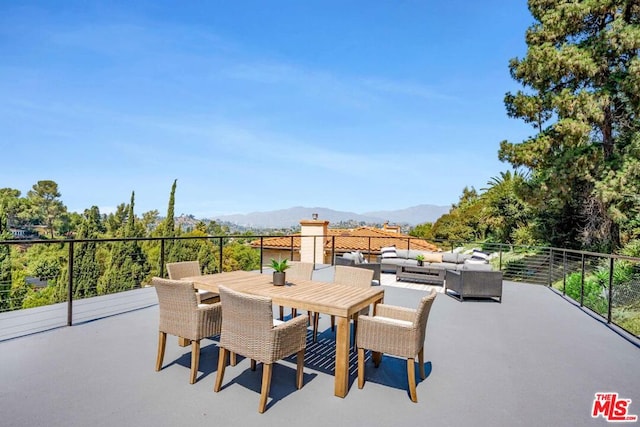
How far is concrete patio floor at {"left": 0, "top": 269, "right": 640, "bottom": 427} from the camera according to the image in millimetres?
2197

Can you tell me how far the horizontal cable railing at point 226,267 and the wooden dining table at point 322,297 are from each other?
1796mm

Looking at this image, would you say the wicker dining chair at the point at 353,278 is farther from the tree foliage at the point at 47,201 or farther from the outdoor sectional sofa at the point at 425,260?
the tree foliage at the point at 47,201

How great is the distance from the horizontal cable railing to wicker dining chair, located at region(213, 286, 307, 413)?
234 cm

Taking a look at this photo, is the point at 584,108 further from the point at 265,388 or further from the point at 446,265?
the point at 265,388

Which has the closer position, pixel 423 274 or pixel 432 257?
pixel 423 274

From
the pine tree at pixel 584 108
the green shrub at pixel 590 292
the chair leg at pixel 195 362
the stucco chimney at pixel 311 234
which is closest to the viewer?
the chair leg at pixel 195 362

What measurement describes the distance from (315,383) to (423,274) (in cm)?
540

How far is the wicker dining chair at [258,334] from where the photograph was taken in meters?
2.28

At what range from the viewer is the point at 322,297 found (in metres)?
2.87

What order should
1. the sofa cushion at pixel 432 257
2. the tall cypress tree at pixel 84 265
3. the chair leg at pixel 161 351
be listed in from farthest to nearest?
1. the tall cypress tree at pixel 84 265
2. the sofa cushion at pixel 432 257
3. the chair leg at pixel 161 351

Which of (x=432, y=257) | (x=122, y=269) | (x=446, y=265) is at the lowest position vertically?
(x=122, y=269)

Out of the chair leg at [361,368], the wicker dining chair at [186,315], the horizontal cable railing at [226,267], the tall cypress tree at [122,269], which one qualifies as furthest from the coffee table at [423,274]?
the tall cypress tree at [122,269]

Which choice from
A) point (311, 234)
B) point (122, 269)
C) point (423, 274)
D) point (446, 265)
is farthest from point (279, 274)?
point (122, 269)

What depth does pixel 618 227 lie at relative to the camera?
885 cm
